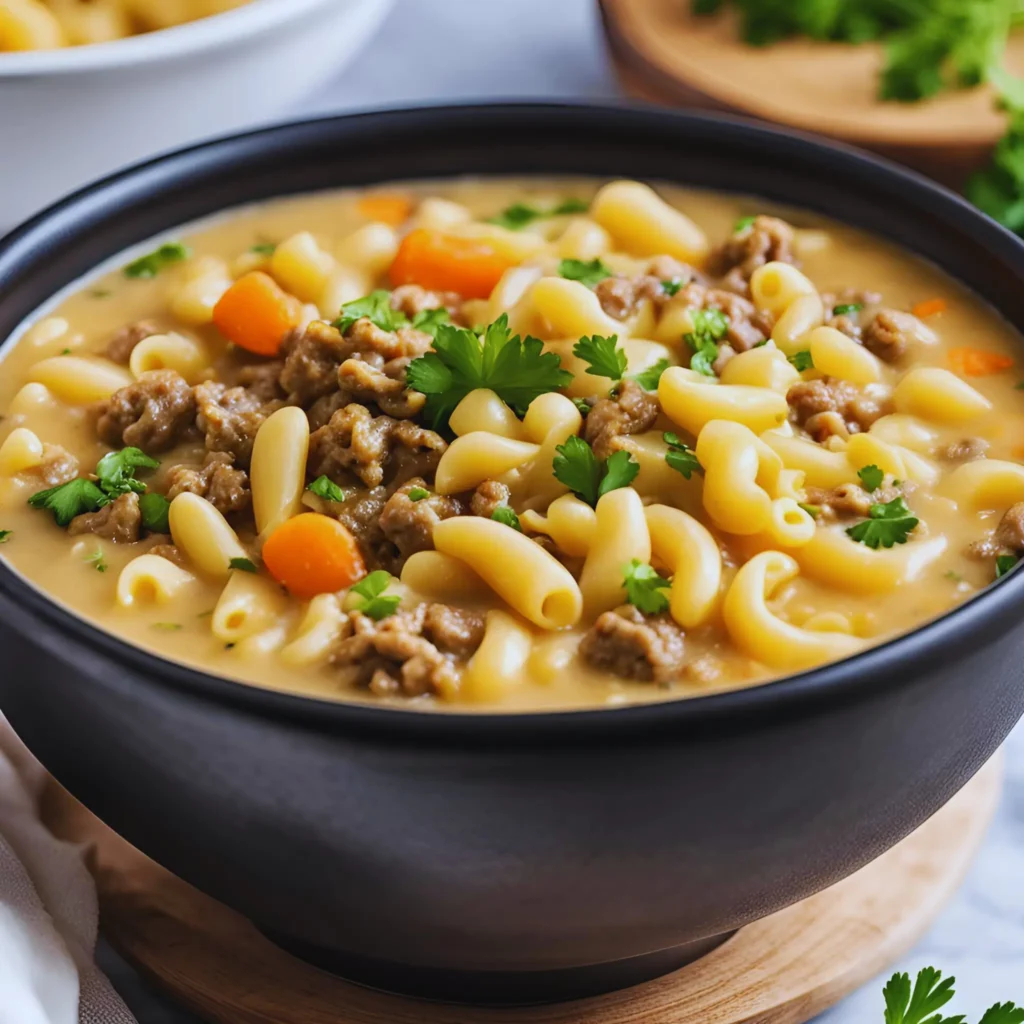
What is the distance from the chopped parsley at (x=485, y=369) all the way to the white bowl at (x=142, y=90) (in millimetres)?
1887

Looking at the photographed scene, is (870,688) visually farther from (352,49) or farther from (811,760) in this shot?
(352,49)

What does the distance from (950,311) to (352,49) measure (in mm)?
2642

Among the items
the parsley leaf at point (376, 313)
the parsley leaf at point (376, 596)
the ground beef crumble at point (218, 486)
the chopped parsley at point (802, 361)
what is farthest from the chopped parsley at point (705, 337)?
the ground beef crumble at point (218, 486)

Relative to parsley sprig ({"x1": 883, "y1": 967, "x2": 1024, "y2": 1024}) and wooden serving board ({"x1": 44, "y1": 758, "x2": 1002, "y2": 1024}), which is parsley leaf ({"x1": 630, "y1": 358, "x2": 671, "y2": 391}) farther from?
parsley sprig ({"x1": 883, "y1": 967, "x2": 1024, "y2": 1024})

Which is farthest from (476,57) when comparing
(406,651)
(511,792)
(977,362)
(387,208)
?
(511,792)

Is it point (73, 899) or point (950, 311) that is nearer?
point (73, 899)

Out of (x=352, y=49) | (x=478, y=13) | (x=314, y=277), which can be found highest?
(x=478, y=13)

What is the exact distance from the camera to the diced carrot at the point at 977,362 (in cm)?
375

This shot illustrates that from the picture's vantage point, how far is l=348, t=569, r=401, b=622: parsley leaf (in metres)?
3.04

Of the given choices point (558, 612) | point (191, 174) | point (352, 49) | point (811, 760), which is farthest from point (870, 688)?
point (352, 49)

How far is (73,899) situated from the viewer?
3.31 m

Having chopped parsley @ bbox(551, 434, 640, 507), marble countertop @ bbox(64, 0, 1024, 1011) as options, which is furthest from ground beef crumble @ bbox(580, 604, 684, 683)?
marble countertop @ bbox(64, 0, 1024, 1011)

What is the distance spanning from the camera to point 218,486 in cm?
335

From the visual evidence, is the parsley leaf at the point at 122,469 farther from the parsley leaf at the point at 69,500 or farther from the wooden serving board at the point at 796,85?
the wooden serving board at the point at 796,85
